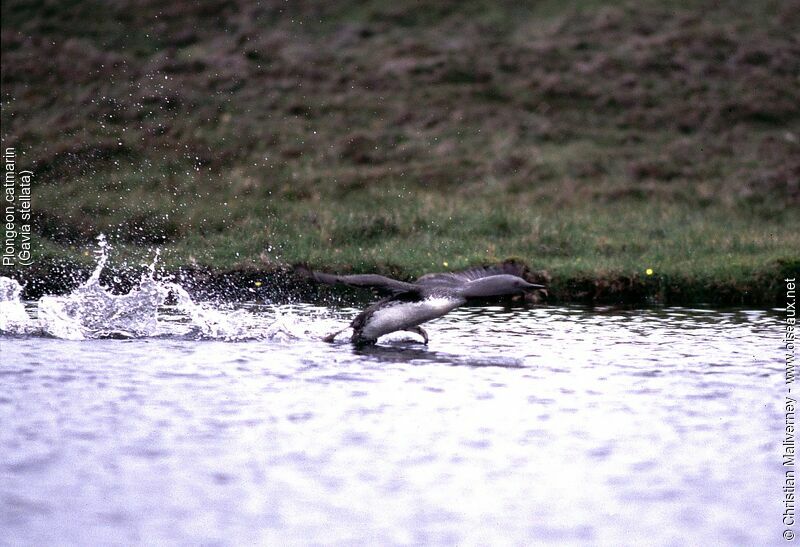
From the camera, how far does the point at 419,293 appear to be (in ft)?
44.1

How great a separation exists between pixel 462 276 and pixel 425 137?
20432 mm

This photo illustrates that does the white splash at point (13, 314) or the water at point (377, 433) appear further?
the white splash at point (13, 314)

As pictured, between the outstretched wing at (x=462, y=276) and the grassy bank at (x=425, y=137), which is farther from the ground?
the grassy bank at (x=425, y=137)

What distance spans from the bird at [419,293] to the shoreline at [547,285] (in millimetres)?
4090

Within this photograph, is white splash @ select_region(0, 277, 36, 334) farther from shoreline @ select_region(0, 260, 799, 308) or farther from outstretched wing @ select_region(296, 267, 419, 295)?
outstretched wing @ select_region(296, 267, 419, 295)

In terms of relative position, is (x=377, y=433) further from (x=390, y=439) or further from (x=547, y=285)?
(x=547, y=285)

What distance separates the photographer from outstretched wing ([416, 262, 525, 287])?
44.5 feet

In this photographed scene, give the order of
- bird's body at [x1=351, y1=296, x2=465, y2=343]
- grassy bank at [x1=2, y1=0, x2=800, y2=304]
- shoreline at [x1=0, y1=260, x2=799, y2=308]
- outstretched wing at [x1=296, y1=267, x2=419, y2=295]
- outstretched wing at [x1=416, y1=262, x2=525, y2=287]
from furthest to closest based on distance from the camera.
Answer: grassy bank at [x1=2, y1=0, x2=800, y2=304], shoreline at [x1=0, y1=260, x2=799, y2=308], outstretched wing at [x1=416, y1=262, x2=525, y2=287], bird's body at [x1=351, y1=296, x2=465, y2=343], outstretched wing at [x1=296, y1=267, x2=419, y2=295]

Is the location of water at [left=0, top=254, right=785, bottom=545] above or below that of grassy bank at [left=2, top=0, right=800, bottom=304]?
below

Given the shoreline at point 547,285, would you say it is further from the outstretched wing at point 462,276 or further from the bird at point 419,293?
the outstretched wing at point 462,276

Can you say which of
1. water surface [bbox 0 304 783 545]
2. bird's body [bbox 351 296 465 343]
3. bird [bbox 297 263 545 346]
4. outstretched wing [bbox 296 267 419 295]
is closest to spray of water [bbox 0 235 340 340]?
water surface [bbox 0 304 783 545]

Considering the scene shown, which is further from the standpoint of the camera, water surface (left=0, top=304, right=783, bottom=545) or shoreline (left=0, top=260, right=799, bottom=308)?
shoreline (left=0, top=260, right=799, bottom=308)

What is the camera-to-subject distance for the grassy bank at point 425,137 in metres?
22.0

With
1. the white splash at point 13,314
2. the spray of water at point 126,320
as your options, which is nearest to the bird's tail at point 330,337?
the spray of water at point 126,320
